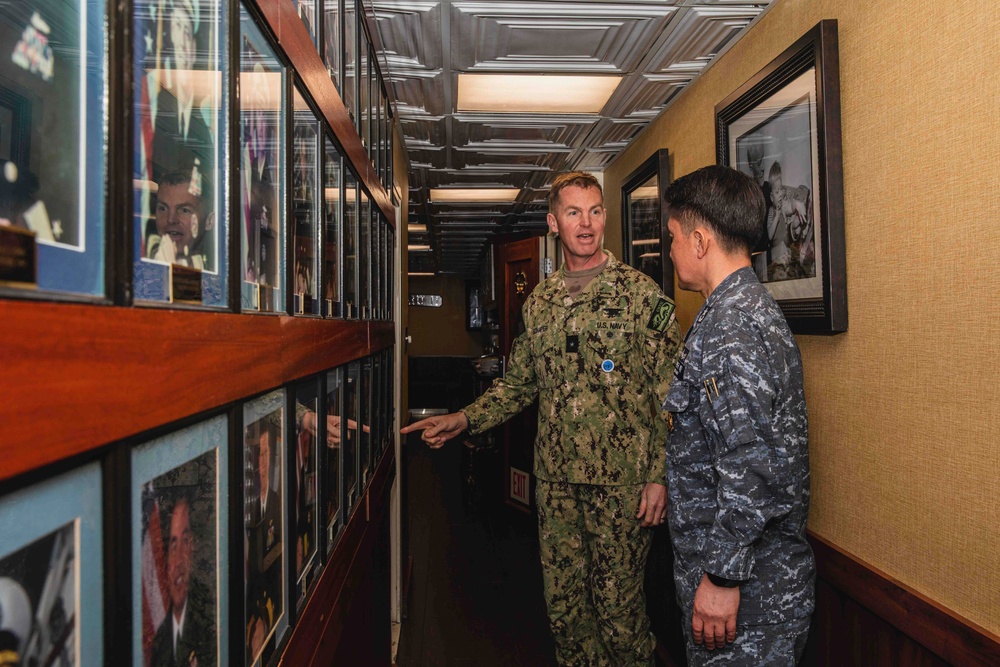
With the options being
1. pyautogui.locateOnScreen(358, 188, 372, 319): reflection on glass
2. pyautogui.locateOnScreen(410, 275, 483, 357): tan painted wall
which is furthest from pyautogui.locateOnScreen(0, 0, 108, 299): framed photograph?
pyautogui.locateOnScreen(410, 275, 483, 357): tan painted wall

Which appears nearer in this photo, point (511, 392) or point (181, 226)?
point (181, 226)

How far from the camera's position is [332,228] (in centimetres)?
130

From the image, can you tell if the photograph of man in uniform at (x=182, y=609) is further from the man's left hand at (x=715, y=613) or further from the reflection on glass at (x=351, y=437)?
the man's left hand at (x=715, y=613)

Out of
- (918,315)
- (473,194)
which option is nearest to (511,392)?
(918,315)

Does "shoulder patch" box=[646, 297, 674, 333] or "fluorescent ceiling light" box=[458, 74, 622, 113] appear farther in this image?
"fluorescent ceiling light" box=[458, 74, 622, 113]

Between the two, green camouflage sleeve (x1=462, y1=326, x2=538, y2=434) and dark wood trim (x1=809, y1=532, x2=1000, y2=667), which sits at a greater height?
green camouflage sleeve (x1=462, y1=326, x2=538, y2=434)

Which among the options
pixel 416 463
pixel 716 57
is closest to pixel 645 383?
pixel 716 57

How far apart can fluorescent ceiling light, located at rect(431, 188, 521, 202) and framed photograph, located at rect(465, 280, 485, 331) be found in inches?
340

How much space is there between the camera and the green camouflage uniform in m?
2.21

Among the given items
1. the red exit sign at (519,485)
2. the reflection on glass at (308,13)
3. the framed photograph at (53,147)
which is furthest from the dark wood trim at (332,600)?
the red exit sign at (519,485)

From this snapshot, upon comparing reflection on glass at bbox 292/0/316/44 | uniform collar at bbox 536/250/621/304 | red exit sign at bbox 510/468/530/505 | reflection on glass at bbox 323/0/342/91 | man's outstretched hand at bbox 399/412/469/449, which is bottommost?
red exit sign at bbox 510/468/530/505

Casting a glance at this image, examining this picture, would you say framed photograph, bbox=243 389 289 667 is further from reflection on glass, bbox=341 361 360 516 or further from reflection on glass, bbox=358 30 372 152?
reflection on glass, bbox=358 30 372 152

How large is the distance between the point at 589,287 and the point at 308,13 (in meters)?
1.48

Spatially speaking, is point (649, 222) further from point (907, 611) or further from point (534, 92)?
point (907, 611)
